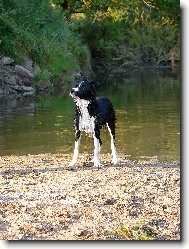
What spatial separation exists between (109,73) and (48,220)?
35872 mm

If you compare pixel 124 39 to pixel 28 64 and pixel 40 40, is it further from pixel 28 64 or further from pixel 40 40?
pixel 28 64

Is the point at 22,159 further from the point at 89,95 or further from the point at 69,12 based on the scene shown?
the point at 69,12

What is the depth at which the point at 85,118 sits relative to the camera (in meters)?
8.59

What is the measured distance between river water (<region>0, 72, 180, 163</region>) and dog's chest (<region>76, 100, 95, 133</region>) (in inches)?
92.4

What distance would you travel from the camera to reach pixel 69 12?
40.9 m

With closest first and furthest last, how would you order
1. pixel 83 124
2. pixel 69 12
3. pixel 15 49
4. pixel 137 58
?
pixel 83 124 → pixel 15 49 → pixel 69 12 → pixel 137 58

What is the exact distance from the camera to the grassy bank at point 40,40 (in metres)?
28.0

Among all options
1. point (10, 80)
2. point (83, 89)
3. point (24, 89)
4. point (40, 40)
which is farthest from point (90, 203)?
point (40, 40)

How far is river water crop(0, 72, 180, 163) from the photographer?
1220cm

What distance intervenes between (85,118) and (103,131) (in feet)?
13.5

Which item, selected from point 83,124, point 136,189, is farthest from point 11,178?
point 136,189

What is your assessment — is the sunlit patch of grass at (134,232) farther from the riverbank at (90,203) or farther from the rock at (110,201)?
the rock at (110,201)

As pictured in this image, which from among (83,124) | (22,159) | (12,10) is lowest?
(22,159)

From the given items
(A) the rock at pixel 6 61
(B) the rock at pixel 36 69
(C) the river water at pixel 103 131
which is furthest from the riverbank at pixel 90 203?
(B) the rock at pixel 36 69
